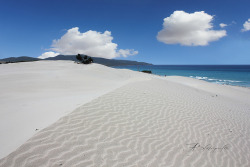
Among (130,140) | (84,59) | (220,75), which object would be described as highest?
(84,59)

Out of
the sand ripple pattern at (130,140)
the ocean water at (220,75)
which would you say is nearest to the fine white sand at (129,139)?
the sand ripple pattern at (130,140)

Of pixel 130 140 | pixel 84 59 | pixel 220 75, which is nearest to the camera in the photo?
pixel 130 140

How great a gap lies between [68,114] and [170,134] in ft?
12.3

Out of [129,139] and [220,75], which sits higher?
[220,75]

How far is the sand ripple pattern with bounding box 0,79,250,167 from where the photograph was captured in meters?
3.28

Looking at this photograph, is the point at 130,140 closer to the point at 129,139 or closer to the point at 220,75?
the point at 129,139

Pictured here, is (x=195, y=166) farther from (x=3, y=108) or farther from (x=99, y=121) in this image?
(x=3, y=108)

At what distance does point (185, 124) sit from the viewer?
6.15 meters

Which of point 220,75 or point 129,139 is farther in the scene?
point 220,75

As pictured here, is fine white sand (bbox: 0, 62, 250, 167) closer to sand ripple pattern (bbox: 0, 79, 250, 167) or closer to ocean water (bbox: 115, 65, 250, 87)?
sand ripple pattern (bbox: 0, 79, 250, 167)

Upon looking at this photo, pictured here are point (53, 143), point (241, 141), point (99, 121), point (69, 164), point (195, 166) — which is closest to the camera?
point (69, 164)

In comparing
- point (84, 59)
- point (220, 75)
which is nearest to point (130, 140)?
point (84, 59)

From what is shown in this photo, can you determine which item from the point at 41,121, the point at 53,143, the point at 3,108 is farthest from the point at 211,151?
the point at 3,108

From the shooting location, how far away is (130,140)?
431cm
